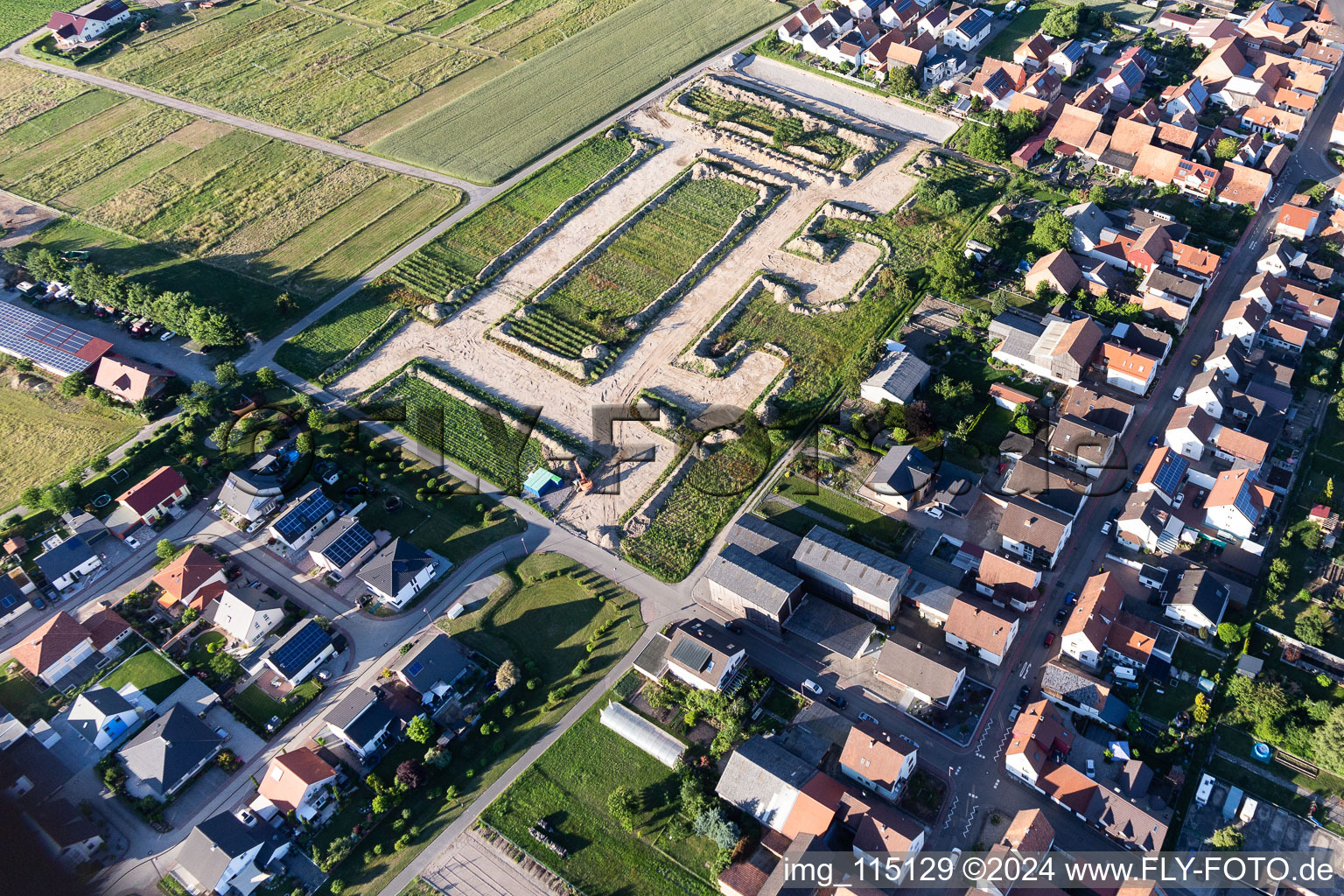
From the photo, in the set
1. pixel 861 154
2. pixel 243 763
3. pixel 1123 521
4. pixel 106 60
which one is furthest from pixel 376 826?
pixel 106 60

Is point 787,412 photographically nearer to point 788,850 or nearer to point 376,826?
Result: point 788,850

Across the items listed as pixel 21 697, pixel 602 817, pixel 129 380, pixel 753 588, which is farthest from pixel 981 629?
pixel 129 380

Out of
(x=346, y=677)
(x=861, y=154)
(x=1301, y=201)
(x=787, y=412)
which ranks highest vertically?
(x=1301, y=201)

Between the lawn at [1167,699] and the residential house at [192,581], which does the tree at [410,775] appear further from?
the lawn at [1167,699]

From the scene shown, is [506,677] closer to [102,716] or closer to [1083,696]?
[102,716]

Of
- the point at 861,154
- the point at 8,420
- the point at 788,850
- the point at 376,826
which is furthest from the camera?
the point at 861,154

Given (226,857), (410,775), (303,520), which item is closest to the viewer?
(226,857)
